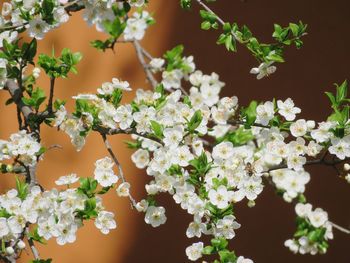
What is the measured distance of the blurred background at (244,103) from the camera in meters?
2.22

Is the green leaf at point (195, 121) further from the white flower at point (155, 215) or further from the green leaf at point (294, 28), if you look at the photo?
the green leaf at point (294, 28)

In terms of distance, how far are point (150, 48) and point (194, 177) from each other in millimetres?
1025

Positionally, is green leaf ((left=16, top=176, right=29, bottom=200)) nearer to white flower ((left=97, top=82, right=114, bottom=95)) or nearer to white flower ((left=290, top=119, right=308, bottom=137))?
white flower ((left=97, top=82, right=114, bottom=95))

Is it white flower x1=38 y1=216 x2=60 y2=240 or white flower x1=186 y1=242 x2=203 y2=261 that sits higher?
white flower x1=38 y1=216 x2=60 y2=240

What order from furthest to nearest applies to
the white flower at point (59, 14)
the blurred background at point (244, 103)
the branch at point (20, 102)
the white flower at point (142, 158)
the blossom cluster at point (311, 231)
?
1. the blurred background at point (244, 103)
2. the white flower at point (142, 158)
3. the branch at point (20, 102)
4. the white flower at point (59, 14)
5. the blossom cluster at point (311, 231)

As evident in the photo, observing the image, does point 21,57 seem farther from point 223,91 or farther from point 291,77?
point 291,77

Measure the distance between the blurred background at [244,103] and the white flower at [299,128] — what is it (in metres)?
0.75

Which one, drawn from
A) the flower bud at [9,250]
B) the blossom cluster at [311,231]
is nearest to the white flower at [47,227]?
the flower bud at [9,250]

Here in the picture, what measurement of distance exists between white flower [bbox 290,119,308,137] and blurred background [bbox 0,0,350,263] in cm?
75

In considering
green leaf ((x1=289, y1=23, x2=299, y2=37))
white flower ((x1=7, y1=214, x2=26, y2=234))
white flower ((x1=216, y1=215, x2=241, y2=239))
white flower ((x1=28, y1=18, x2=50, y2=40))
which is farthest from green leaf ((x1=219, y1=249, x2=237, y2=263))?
white flower ((x1=28, y1=18, x2=50, y2=40))

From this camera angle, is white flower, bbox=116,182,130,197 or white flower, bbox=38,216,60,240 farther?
white flower, bbox=116,182,130,197

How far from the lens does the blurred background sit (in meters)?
2.22

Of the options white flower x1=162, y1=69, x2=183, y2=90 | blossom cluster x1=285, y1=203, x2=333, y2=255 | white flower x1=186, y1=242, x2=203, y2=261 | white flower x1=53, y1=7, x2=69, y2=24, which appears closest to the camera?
blossom cluster x1=285, y1=203, x2=333, y2=255

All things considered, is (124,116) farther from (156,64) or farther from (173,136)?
(156,64)
